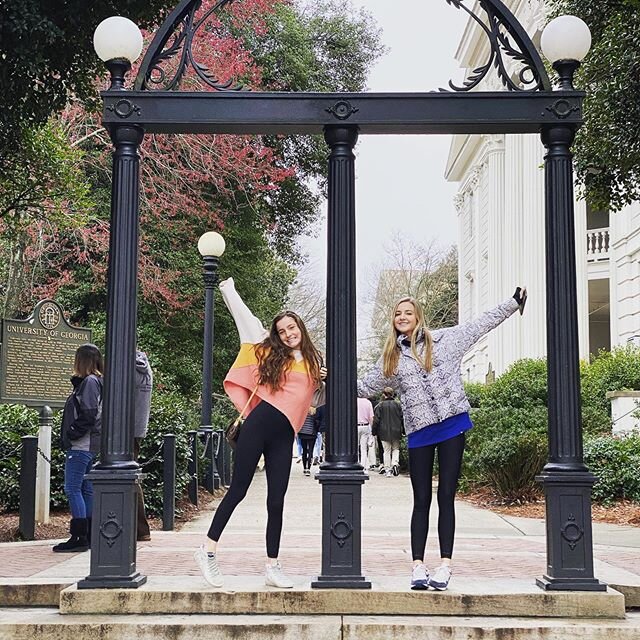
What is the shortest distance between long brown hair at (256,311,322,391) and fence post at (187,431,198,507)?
6197 mm

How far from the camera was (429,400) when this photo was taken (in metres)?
6.09

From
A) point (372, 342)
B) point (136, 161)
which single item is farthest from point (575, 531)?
point (372, 342)

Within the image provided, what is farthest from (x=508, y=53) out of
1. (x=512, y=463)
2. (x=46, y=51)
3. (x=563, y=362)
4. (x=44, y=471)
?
(x=512, y=463)

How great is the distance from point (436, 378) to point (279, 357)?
1.00 metres

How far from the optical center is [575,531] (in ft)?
19.9

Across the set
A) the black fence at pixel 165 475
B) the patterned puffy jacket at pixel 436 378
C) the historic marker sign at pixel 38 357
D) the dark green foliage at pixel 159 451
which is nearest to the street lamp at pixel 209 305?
the black fence at pixel 165 475

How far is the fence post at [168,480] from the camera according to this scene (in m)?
10.3

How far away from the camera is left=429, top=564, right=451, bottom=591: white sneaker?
5.86m

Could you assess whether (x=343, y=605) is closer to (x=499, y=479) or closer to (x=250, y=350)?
(x=250, y=350)

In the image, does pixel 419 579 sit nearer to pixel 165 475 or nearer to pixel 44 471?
pixel 165 475

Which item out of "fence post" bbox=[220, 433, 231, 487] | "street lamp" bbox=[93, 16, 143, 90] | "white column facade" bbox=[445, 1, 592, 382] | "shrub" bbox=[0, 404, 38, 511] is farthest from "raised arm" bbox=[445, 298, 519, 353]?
"white column facade" bbox=[445, 1, 592, 382]

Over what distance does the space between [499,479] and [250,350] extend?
310 inches

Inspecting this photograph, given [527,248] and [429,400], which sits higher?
[527,248]

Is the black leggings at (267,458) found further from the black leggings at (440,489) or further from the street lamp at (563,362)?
the street lamp at (563,362)
